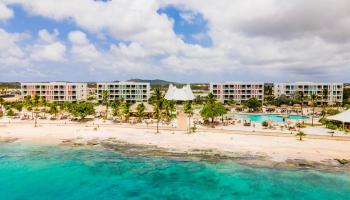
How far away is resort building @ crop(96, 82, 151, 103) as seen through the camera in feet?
433

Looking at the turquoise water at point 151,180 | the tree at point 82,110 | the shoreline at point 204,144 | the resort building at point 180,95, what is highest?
the resort building at point 180,95

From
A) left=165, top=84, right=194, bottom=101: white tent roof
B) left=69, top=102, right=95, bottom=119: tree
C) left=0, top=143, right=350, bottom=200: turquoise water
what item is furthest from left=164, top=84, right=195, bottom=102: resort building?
left=0, top=143, right=350, bottom=200: turquoise water

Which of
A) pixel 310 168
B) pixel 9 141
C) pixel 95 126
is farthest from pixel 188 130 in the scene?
pixel 9 141

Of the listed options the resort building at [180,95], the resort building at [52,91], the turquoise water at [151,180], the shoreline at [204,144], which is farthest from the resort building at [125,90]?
the turquoise water at [151,180]

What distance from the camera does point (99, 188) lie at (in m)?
36.7

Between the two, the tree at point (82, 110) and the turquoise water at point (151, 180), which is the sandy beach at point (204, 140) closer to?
the tree at point (82, 110)

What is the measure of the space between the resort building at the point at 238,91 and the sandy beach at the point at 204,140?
67.5 m

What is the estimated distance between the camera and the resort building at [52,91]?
12762 centimetres

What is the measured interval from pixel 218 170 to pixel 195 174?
3.60 m

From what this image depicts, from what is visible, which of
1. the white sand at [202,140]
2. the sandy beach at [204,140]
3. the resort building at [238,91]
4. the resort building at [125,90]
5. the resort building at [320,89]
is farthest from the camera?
the resort building at [320,89]

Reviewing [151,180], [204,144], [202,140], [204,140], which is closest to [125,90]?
[202,140]

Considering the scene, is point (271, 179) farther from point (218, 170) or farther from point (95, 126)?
point (95, 126)

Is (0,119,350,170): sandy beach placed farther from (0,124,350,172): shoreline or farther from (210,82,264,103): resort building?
(210,82,264,103): resort building

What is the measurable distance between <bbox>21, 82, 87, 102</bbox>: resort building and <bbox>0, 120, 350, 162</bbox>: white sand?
186 feet
